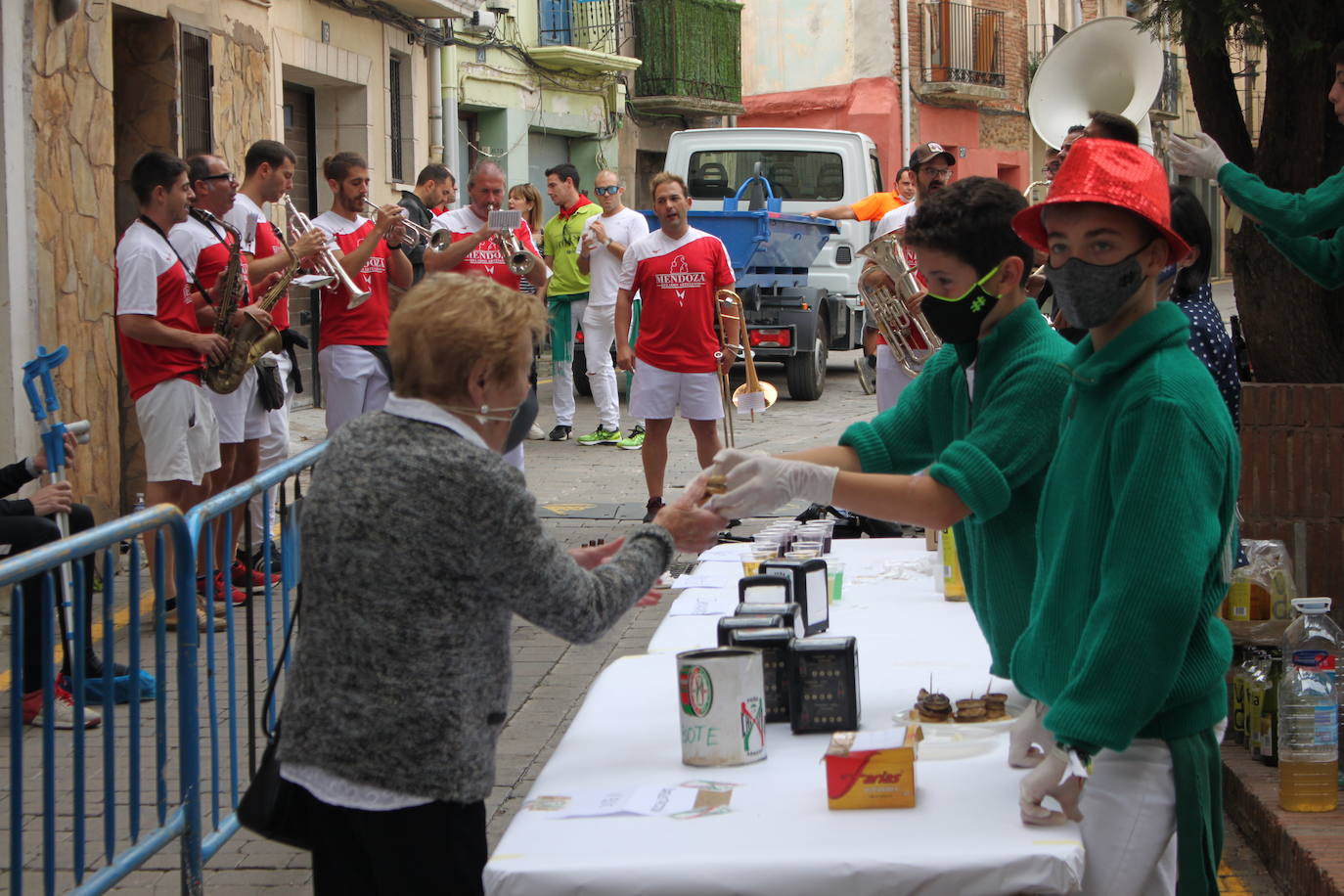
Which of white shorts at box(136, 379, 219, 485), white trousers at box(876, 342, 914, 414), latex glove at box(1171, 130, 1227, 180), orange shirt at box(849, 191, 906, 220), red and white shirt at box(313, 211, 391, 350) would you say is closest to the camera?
latex glove at box(1171, 130, 1227, 180)

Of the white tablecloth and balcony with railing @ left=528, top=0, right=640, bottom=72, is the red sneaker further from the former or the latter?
balcony with railing @ left=528, top=0, right=640, bottom=72

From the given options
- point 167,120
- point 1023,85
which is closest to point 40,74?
point 167,120

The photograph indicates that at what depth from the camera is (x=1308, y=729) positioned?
4.16 meters

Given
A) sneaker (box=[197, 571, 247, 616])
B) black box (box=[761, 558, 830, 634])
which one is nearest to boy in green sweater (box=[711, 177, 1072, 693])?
black box (box=[761, 558, 830, 634])

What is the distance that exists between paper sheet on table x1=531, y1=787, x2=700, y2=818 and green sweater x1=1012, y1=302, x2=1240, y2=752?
64cm

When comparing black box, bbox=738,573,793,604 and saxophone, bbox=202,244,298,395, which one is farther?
saxophone, bbox=202,244,298,395

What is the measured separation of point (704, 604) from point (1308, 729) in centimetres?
159

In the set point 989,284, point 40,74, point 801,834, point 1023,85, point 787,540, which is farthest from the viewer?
point 1023,85

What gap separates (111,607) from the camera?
12.0ft

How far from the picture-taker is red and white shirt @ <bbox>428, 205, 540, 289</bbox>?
33.5 feet

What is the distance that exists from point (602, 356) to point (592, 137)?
39.6ft

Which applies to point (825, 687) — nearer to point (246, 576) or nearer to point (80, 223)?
point (246, 576)

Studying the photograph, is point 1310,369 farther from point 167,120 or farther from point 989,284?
point 167,120

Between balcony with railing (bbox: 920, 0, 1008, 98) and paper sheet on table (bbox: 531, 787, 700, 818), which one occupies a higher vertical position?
balcony with railing (bbox: 920, 0, 1008, 98)
